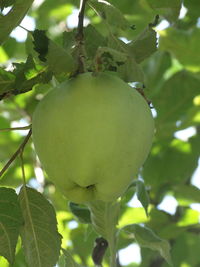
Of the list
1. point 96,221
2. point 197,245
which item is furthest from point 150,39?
point 197,245

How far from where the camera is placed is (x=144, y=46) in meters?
1.40

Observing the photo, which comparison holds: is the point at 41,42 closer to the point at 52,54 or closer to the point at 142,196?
the point at 52,54

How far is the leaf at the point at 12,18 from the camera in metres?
1.32

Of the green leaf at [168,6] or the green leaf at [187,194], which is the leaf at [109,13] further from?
the green leaf at [187,194]

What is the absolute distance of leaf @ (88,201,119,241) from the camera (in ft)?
5.82

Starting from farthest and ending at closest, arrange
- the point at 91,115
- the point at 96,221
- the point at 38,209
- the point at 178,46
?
the point at 178,46 → the point at 96,221 → the point at 38,209 → the point at 91,115

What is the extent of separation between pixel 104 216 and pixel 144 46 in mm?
590

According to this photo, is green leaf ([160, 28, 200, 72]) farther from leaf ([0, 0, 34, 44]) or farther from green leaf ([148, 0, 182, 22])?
leaf ([0, 0, 34, 44])

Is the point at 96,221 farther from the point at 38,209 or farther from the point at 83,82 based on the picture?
the point at 83,82

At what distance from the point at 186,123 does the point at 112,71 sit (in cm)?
98

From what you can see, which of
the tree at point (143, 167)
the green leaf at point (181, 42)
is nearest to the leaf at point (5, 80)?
the tree at point (143, 167)

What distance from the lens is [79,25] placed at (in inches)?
53.2

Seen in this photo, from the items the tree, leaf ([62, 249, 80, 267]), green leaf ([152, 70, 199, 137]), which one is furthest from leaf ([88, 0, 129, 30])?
green leaf ([152, 70, 199, 137])

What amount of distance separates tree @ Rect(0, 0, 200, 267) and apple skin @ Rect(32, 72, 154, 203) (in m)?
0.19
